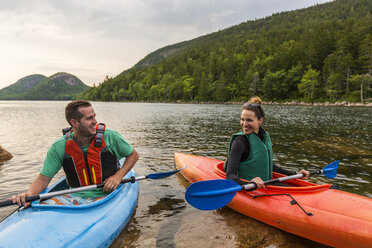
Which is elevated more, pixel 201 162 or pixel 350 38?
pixel 350 38

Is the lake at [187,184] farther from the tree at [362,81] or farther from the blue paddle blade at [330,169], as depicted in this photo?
the tree at [362,81]

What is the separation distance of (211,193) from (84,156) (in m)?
2.10

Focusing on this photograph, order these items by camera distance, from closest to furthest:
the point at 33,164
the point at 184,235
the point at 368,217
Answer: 1. the point at 368,217
2. the point at 184,235
3. the point at 33,164

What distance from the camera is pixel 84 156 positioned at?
3.46 m

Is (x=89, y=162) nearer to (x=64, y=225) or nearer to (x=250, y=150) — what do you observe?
(x=64, y=225)

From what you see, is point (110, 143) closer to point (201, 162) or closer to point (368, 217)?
point (201, 162)

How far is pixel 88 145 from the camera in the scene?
3514 mm

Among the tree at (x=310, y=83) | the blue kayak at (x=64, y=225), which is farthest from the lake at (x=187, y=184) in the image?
the tree at (x=310, y=83)

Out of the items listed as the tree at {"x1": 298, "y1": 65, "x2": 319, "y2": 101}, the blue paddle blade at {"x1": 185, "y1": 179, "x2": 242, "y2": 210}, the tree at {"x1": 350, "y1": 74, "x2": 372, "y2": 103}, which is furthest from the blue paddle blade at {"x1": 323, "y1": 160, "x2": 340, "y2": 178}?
the tree at {"x1": 298, "y1": 65, "x2": 319, "y2": 101}

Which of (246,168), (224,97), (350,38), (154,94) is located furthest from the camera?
(154,94)

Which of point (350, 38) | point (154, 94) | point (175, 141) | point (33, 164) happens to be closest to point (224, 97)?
point (350, 38)

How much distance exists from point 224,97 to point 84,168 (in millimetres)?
83941

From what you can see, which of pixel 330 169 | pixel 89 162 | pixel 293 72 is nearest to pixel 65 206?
pixel 89 162

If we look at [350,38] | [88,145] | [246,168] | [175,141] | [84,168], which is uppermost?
[350,38]
